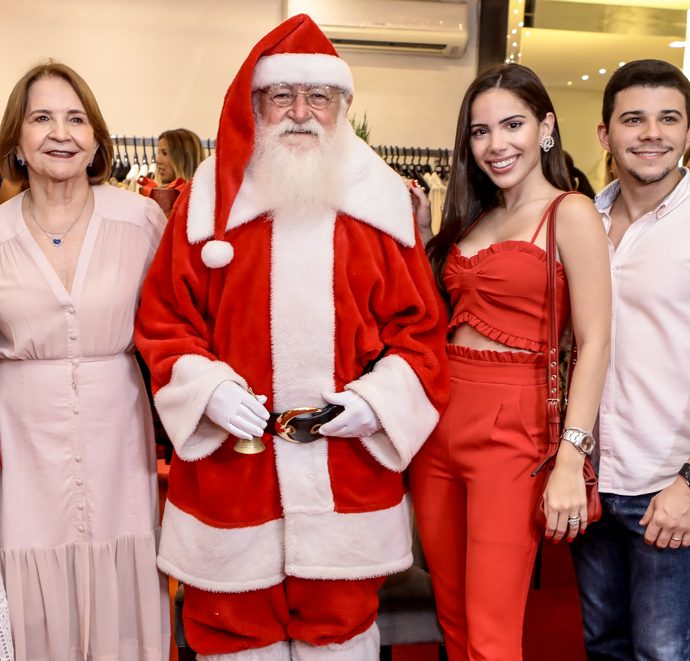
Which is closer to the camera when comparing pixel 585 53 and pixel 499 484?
pixel 499 484

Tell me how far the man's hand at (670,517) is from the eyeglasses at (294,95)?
46.8 inches

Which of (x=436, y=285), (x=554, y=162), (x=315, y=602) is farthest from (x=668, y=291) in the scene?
(x=315, y=602)

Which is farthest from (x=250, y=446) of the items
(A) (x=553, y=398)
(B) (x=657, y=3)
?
(B) (x=657, y=3)

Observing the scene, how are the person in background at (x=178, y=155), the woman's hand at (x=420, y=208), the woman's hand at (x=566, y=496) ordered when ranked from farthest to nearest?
the person in background at (x=178, y=155), the woman's hand at (x=420, y=208), the woman's hand at (x=566, y=496)

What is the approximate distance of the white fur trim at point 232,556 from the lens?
1.75 meters

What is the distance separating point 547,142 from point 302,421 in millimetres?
901

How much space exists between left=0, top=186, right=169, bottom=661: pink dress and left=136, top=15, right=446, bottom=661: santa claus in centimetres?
16

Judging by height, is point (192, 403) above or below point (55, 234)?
below

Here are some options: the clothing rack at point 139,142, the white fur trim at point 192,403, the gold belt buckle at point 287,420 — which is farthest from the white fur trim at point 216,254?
the clothing rack at point 139,142

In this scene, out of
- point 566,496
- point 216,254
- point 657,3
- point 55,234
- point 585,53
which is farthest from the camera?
point 585,53

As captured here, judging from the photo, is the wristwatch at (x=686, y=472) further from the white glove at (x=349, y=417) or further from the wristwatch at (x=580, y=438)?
the white glove at (x=349, y=417)

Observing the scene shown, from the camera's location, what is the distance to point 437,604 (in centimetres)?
193

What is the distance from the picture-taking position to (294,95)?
1.80m

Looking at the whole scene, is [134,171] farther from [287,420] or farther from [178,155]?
[287,420]
